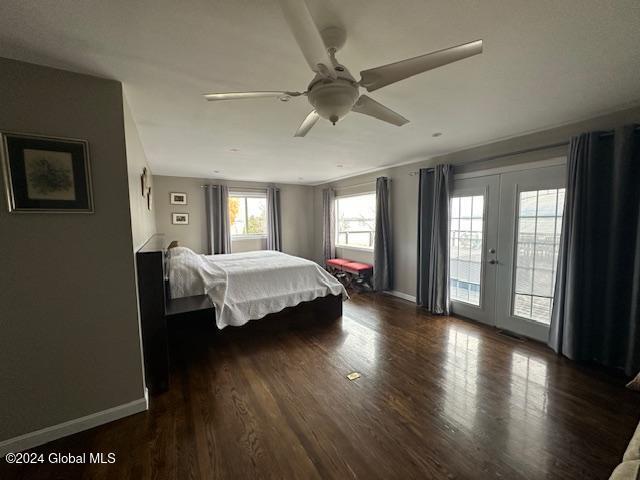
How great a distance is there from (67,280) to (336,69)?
79.8 inches

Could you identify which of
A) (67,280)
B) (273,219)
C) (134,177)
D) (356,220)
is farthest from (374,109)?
(273,219)

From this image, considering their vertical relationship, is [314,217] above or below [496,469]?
above

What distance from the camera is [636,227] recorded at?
2.14 meters

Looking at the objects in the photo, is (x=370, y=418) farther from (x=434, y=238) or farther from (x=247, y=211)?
(x=247, y=211)

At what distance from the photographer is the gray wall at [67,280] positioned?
1.47 metres

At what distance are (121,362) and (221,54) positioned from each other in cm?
212

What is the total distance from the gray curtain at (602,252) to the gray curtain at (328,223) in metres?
4.20

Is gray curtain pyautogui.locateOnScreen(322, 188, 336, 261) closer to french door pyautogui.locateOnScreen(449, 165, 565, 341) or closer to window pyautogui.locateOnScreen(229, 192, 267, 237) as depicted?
window pyautogui.locateOnScreen(229, 192, 267, 237)

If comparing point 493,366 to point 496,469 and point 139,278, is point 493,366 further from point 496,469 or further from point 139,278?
point 139,278

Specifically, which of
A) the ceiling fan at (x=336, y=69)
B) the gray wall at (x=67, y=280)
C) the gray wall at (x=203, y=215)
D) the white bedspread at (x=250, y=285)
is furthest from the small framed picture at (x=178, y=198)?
the ceiling fan at (x=336, y=69)

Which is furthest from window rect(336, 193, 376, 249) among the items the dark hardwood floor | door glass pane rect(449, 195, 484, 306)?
the dark hardwood floor

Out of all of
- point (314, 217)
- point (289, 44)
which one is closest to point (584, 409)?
point (289, 44)

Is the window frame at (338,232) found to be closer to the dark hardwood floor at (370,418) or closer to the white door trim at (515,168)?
the white door trim at (515,168)

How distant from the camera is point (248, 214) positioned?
614 centimetres
